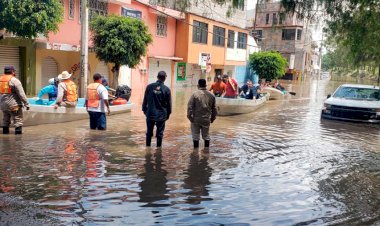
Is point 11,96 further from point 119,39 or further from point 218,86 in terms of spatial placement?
point 119,39

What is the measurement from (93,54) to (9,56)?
570cm

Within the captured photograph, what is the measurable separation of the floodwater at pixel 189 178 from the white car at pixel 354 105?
3529mm

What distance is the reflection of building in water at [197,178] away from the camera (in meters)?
6.11

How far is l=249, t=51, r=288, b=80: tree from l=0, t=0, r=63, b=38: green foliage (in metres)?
23.0

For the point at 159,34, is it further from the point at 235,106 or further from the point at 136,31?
the point at 235,106

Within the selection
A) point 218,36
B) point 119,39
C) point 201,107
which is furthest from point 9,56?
point 218,36

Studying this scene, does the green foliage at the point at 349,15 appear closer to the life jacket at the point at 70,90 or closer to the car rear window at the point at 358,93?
the life jacket at the point at 70,90

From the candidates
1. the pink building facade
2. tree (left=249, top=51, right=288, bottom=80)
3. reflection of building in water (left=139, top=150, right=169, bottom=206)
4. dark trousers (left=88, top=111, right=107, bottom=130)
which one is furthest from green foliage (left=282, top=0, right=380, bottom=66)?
tree (left=249, top=51, right=288, bottom=80)

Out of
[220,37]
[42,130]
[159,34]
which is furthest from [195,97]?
[220,37]

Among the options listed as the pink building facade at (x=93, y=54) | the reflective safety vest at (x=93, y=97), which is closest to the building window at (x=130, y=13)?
the pink building facade at (x=93, y=54)

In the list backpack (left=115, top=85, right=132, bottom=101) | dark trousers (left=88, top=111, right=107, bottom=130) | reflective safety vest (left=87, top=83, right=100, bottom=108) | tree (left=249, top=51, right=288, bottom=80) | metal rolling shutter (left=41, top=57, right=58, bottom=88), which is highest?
tree (left=249, top=51, right=288, bottom=80)

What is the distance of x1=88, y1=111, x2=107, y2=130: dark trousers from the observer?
1096 centimetres

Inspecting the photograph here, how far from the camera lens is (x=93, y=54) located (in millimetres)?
25469

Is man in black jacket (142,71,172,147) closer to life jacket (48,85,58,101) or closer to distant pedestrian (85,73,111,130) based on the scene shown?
distant pedestrian (85,73,111,130)
